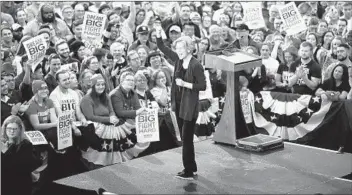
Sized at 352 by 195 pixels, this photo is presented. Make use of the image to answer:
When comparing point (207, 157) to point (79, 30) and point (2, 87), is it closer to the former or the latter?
A: point (2, 87)

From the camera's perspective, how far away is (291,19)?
12.5 m

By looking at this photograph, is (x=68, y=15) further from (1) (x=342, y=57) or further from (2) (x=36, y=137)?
(1) (x=342, y=57)

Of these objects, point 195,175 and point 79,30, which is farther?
point 79,30

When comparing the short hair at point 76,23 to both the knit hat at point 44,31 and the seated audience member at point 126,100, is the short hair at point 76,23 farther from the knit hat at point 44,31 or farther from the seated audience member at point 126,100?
the seated audience member at point 126,100

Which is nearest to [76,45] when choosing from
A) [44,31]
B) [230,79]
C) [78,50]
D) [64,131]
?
[78,50]

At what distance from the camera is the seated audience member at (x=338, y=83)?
10773 millimetres

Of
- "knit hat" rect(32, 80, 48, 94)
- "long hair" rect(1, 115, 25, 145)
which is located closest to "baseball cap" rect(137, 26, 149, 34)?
"knit hat" rect(32, 80, 48, 94)

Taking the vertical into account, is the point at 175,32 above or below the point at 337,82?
above

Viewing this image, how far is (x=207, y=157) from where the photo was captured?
9062mm

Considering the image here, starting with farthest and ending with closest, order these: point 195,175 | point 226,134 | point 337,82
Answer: point 337,82
point 226,134
point 195,175

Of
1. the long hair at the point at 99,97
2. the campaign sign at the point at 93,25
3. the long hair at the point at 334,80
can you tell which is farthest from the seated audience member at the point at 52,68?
the long hair at the point at 334,80

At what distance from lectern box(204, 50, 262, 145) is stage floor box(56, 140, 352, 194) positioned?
0.22m

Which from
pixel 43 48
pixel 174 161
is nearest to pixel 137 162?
pixel 174 161

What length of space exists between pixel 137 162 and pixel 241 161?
1.42 m
